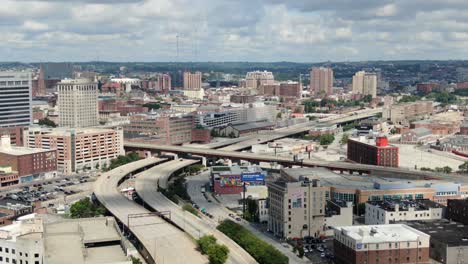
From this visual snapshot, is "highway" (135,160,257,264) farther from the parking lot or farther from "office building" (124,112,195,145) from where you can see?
"office building" (124,112,195,145)

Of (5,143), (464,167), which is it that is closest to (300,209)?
(464,167)

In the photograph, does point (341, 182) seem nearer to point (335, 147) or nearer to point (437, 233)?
point (437, 233)

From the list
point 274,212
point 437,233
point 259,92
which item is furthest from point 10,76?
point 259,92

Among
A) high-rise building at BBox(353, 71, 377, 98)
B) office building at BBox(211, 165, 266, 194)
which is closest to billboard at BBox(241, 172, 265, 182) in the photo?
office building at BBox(211, 165, 266, 194)

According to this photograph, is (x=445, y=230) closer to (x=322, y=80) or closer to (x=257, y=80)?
(x=322, y=80)

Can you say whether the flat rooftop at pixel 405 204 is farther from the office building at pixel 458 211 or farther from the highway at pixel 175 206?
the highway at pixel 175 206

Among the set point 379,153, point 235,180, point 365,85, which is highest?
point 365,85
